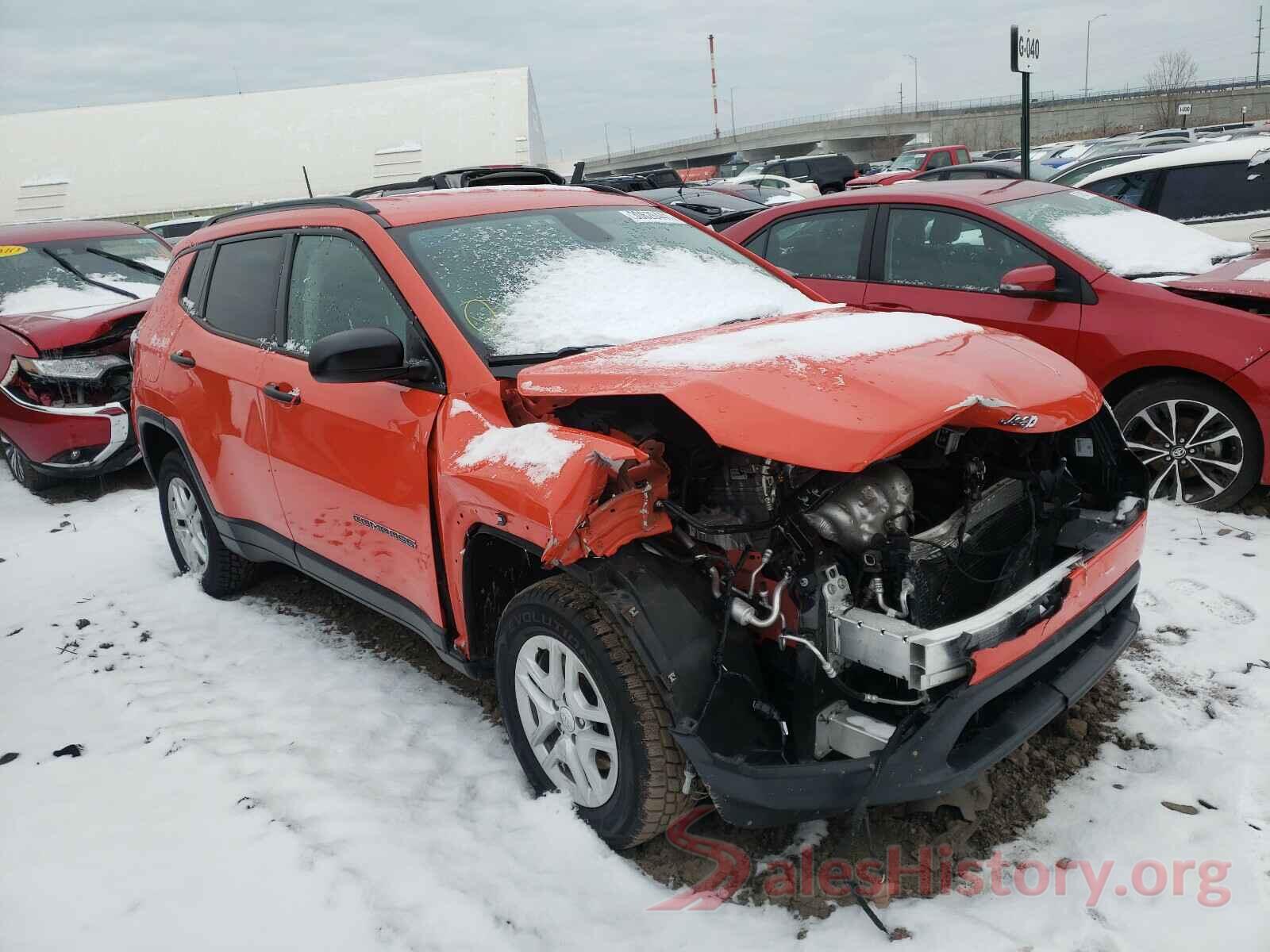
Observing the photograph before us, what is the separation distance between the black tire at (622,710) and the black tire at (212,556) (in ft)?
8.12

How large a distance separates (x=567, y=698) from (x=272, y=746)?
132 centimetres

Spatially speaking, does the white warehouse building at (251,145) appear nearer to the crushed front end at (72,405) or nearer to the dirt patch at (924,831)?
the crushed front end at (72,405)

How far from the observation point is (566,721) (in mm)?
2580

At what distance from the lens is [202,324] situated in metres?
4.05

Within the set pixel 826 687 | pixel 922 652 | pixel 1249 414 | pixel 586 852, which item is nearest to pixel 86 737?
pixel 586 852

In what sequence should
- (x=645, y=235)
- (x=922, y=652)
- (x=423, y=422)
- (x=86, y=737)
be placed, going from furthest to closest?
(x=645, y=235) < (x=86, y=737) < (x=423, y=422) < (x=922, y=652)

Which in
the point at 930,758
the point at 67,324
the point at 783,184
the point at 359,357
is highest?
the point at 783,184

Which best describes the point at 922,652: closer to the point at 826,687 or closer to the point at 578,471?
the point at 826,687

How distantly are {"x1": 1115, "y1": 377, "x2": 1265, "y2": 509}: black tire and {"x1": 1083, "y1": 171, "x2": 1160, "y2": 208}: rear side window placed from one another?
3.34 meters

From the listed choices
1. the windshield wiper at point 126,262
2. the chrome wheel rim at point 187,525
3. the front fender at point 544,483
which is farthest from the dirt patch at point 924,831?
the windshield wiper at point 126,262

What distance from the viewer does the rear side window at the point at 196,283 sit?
164 inches

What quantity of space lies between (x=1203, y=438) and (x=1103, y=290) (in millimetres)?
867

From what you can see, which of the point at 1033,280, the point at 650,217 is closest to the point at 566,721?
the point at 650,217

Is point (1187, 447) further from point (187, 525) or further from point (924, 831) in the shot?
point (187, 525)
